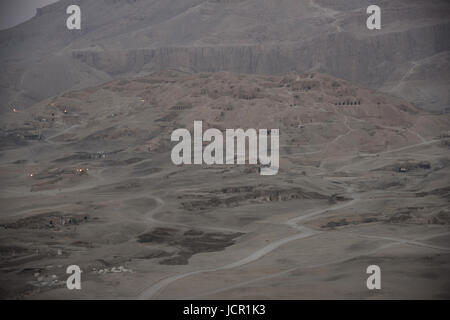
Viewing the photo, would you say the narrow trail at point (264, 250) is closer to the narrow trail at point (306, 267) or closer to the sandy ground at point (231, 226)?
the sandy ground at point (231, 226)

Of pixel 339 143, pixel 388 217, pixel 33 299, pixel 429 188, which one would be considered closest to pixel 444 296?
pixel 33 299

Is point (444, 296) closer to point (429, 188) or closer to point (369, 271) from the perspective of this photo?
point (369, 271)

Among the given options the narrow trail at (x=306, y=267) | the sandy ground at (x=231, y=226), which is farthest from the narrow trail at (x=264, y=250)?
the narrow trail at (x=306, y=267)

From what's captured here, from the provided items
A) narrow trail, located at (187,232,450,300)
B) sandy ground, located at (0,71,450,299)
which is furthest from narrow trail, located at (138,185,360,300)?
narrow trail, located at (187,232,450,300)

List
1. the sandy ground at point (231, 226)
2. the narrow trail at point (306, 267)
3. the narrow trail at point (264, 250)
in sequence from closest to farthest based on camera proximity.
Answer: the narrow trail at point (306, 267) → the narrow trail at point (264, 250) → the sandy ground at point (231, 226)

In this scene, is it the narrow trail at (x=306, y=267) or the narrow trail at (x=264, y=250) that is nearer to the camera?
the narrow trail at (x=306, y=267)

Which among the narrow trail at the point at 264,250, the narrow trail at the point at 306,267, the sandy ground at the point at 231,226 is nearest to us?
the narrow trail at the point at 306,267

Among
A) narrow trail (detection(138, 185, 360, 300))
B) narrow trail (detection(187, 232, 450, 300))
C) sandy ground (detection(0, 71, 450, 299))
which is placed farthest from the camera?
sandy ground (detection(0, 71, 450, 299))

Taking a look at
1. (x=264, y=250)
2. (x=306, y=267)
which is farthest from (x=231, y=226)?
(x=306, y=267)

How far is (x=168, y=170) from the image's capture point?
17412 cm

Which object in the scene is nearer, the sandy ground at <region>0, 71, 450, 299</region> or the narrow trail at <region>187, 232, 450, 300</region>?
the narrow trail at <region>187, 232, 450, 300</region>

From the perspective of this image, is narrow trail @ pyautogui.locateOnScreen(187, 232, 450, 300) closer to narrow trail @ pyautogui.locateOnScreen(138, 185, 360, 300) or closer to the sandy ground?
the sandy ground

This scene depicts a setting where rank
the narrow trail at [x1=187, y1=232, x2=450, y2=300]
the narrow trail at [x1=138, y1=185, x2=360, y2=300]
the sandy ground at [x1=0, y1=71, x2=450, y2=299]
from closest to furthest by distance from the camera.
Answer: the narrow trail at [x1=187, y1=232, x2=450, y2=300] < the narrow trail at [x1=138, y1=185, x2=360, y2=300] < the sandy ground at [x1=0, y1=71, x2=450, y2=299]

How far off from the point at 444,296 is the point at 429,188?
7484 cm
